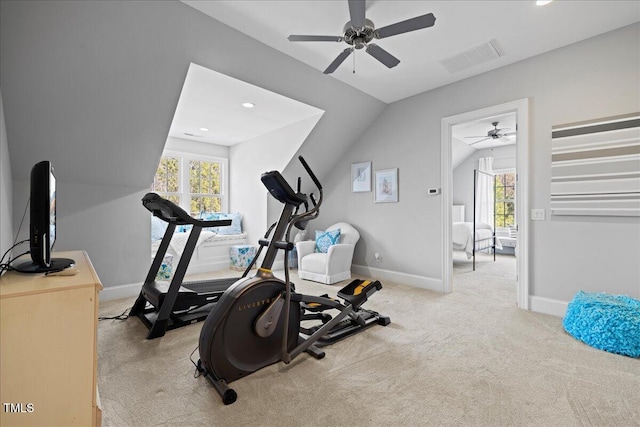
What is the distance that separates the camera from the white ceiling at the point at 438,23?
2326 mm

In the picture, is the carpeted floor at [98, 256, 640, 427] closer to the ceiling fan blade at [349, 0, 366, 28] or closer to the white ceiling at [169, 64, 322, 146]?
the ceiling fan blade at [349, 0, 366, 28]

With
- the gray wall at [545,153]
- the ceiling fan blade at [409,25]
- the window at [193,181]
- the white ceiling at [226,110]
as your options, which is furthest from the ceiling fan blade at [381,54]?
the window at [193,181]

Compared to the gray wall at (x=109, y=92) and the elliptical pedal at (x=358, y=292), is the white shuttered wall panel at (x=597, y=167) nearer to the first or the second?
the elliptical pedal at (x=358, y=292)

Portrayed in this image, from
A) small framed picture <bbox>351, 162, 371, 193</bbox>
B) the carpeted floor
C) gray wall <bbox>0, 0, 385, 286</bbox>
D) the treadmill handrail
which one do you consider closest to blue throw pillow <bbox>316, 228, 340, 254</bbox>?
small framed picture <bbox>351, 162, 371, 193</bbox>

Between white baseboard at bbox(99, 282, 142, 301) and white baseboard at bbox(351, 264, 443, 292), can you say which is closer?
white baseboard at bbox(99, 282, 142, 301)

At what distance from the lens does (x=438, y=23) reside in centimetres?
255

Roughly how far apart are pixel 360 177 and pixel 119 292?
377cm

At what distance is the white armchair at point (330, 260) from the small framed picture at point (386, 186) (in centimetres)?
72

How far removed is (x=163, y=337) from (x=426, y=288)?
321cm

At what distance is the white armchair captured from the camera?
4219 mm

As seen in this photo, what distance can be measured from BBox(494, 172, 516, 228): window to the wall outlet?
15.5 ft

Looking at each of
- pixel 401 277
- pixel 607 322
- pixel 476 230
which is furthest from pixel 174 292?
pixel 476 230

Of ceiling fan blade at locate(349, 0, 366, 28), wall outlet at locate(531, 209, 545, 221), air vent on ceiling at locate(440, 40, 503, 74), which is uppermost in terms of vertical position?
air vent on ceiling at locate(440, 40, 503, 74)

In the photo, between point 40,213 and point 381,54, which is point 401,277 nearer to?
point 381,54
